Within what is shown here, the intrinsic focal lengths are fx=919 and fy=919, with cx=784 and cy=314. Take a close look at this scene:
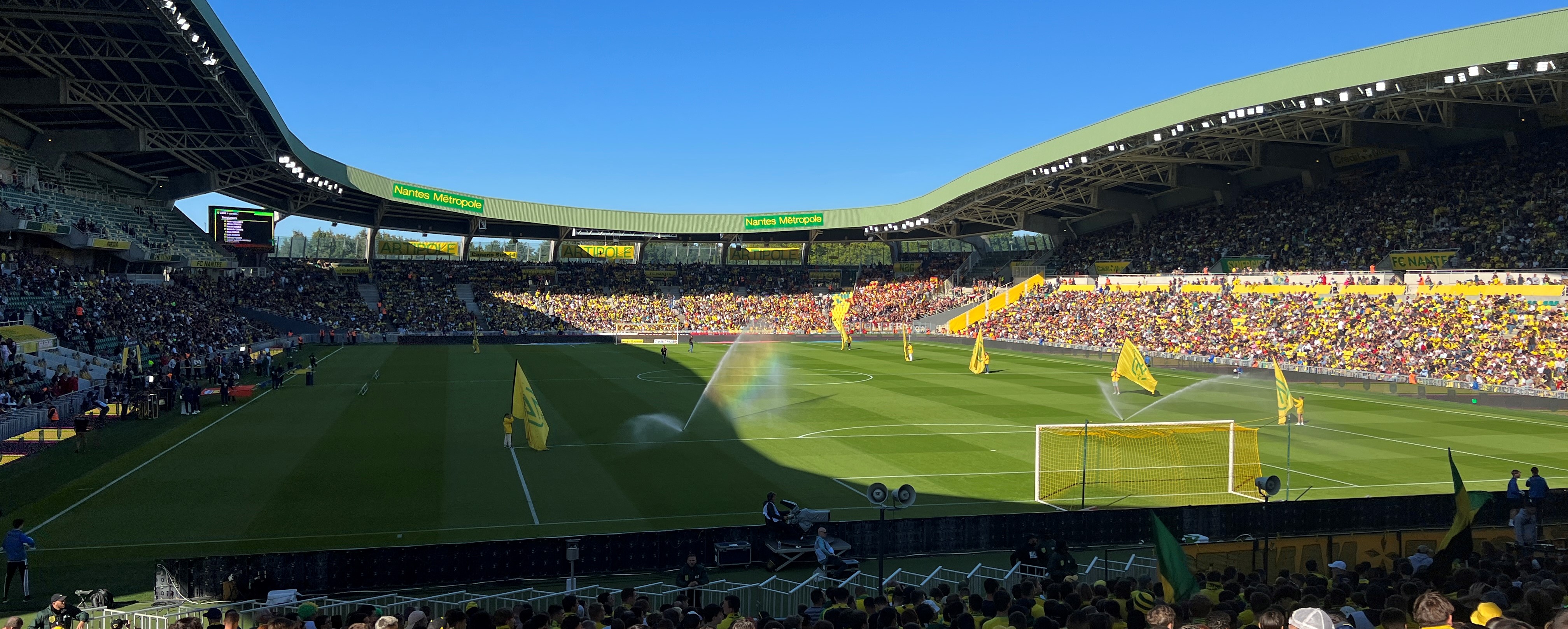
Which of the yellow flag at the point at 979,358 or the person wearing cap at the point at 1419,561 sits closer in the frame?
the person wearing cap at the point at 1419,561

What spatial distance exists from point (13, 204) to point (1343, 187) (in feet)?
251

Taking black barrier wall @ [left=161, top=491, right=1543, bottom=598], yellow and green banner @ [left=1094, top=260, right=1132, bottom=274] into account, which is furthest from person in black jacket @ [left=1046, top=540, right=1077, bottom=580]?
yellow and green banner @ [left=1094, top=260, right=1132, bottom=274]

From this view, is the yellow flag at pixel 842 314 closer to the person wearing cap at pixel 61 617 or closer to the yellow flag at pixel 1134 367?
the yellow flag at pixel 1134 367

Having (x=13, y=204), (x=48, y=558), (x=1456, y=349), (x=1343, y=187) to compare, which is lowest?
(x=48, y=558)

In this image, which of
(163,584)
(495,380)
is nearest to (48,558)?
(163,584)

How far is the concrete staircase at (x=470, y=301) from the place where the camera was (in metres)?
84.1

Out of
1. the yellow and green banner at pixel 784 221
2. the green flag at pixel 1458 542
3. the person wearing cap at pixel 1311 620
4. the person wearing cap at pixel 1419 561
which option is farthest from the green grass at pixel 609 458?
the yellow and green banner at pixel 784 221

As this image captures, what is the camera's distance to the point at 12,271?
42.6 m

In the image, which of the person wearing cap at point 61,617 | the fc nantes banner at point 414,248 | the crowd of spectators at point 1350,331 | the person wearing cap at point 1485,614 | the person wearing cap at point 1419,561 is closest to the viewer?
the person wearing cap at point 1485,614

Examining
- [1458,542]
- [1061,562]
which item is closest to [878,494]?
[1061,562]

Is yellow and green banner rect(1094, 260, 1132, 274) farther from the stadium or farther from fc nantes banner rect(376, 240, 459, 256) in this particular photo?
fc nantes banner rect(376, 240, 459, 256)

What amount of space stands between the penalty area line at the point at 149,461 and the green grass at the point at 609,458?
3.8 inches

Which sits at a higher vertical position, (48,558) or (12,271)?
(12,271)

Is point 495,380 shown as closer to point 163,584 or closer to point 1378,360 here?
point 163,584
